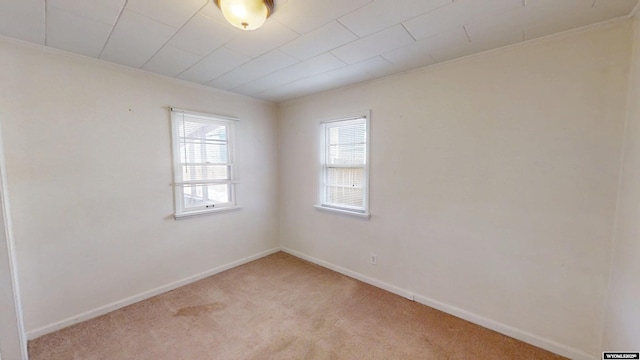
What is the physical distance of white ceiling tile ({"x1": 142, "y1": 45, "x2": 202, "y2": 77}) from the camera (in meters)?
2.10

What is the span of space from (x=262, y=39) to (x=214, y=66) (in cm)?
81

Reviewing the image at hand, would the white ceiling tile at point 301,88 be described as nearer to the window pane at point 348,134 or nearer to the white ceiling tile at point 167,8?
the window pane at point 348,134

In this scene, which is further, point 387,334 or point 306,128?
point 306,128

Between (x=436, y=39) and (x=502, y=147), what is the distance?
105cm

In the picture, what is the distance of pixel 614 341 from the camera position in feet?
5.18

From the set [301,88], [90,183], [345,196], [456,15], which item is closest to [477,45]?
[456,15]

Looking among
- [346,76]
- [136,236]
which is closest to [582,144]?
[346,76]

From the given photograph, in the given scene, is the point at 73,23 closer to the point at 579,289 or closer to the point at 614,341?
the point at 579,289

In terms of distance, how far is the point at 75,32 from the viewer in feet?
5.82

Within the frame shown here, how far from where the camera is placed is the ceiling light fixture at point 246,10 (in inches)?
53.2

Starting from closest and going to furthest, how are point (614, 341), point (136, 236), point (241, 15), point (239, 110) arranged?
point (241, 15) < point (614, 341) < point (136, 236) < point (239, 110)

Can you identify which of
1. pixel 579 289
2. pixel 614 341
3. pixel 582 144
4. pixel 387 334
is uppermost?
pixel 582 144

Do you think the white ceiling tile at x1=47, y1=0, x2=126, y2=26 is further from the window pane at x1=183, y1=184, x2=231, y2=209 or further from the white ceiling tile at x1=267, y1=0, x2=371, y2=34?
the window pane at x1=183, y1=184, x2=231, y2=209

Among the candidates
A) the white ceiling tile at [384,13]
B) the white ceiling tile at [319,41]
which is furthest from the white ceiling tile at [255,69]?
the white ceiling tile at [384,13]
